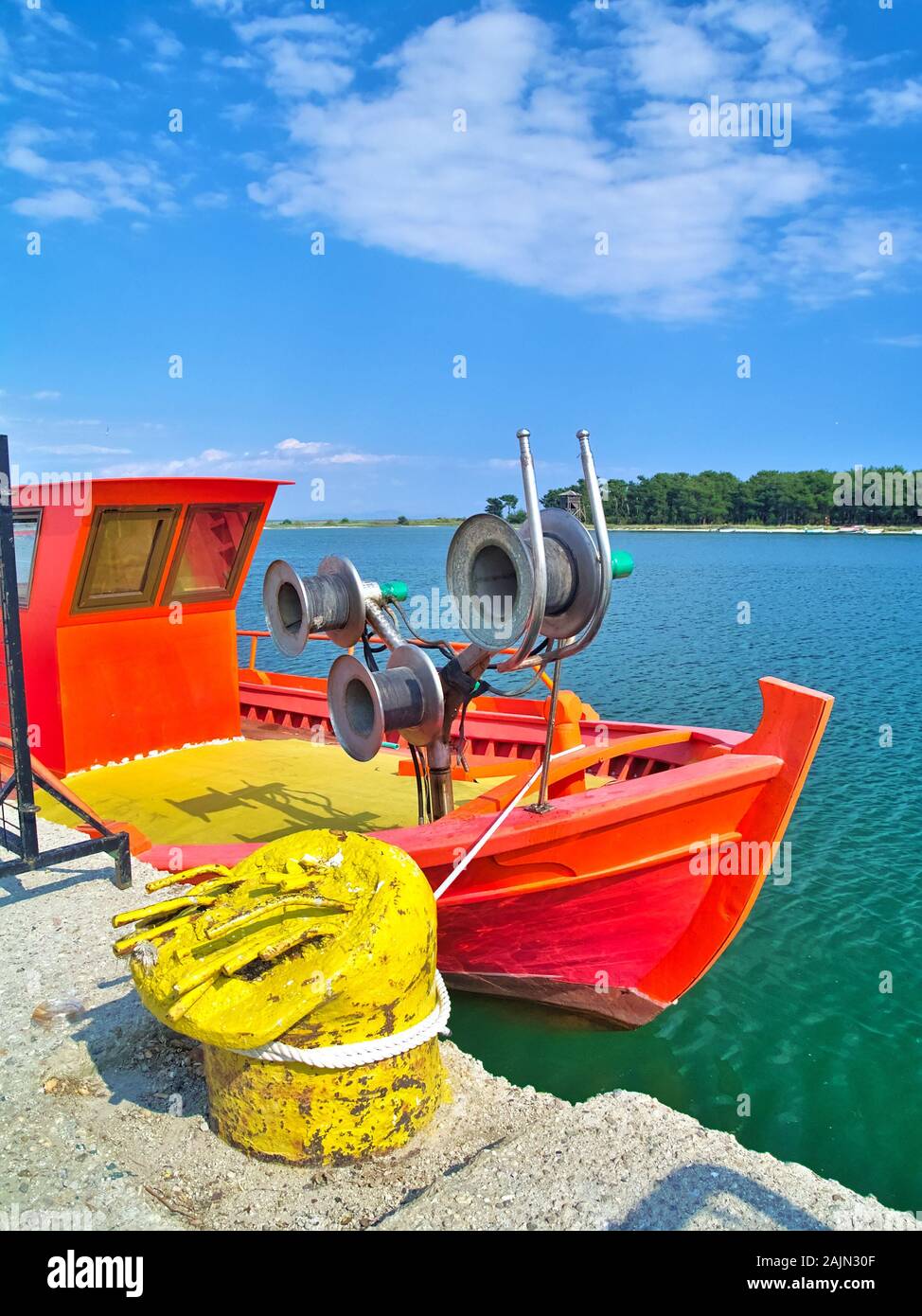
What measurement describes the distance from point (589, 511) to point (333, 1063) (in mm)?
2874

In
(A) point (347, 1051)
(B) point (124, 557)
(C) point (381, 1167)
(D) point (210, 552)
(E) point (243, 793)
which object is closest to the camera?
(A) point (347, 1051)

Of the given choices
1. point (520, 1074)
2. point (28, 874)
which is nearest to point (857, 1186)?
point (520, 1074)

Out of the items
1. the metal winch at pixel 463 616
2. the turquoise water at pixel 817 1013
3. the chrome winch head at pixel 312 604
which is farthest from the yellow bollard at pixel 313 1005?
the turquoise water at pixel 817 1013

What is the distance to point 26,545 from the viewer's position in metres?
7.96

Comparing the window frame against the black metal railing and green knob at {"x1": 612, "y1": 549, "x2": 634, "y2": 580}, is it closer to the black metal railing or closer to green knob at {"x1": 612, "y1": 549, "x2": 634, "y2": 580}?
the black metal railing

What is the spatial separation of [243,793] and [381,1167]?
16.2ft

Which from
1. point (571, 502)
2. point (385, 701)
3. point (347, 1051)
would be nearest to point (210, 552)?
point (385, 701)

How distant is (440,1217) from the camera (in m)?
2.71

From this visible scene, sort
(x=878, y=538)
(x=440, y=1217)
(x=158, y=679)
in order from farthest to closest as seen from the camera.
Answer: (x=878, y=538) → (x=158, y=679) → (x=440, y=1217)

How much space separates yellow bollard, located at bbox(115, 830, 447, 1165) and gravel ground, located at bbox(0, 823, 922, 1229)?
0.13 metres

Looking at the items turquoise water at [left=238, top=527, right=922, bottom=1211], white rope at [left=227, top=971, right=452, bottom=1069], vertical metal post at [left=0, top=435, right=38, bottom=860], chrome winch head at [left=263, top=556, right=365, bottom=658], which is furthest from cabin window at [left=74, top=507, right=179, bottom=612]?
white rope at [left=227, top=971, right=452, bottom=1069]

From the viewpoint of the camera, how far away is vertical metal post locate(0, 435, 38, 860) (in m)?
4.64

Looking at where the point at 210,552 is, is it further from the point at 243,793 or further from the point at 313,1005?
the point at 313,1005
